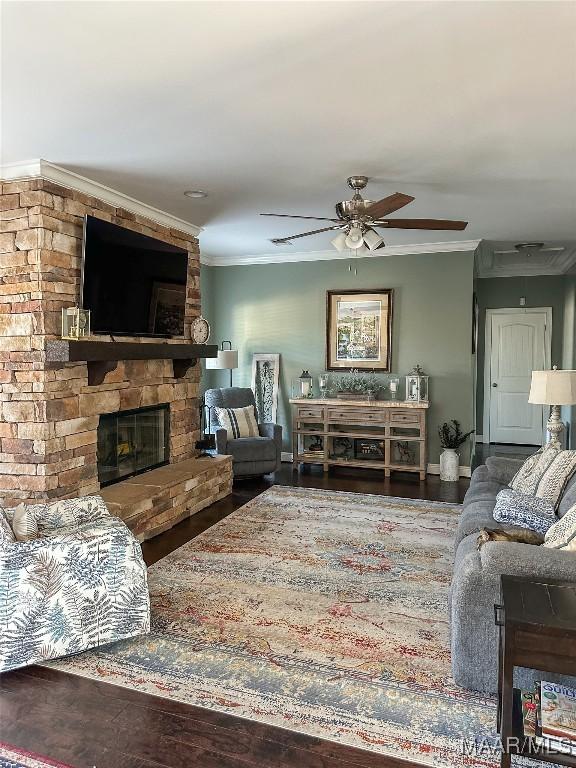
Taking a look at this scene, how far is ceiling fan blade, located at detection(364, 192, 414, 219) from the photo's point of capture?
325cm

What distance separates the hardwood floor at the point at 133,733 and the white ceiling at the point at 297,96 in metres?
2.64

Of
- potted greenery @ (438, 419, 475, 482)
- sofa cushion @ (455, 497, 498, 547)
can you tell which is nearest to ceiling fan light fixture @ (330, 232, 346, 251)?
sofa cushion @ (455, 497, 498, 547)

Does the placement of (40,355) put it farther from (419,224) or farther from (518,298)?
(518,298)

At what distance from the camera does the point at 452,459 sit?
6121 mm

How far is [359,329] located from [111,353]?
11.5ft

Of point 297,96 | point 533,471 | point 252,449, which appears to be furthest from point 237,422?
point 297,96

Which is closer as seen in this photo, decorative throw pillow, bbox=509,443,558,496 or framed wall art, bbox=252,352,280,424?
decorative throw pillow, bbox=509,443,558,496

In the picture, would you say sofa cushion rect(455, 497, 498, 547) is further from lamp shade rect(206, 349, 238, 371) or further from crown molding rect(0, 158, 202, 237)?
lamp shade rect(206, 349, 238, 371)

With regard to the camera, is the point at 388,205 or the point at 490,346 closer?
the point at 388,205

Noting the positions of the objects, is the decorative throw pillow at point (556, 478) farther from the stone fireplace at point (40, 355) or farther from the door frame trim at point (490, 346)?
the door frame trim at point (490, 346)

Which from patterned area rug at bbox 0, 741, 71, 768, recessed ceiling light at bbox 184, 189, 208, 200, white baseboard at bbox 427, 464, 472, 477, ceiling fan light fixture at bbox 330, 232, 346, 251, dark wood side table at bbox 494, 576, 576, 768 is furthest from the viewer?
white baseboard at bbox 427, 464, 472, 477

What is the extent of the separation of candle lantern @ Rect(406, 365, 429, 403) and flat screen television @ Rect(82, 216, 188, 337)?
2.73m

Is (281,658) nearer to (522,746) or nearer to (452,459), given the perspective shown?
(522,746)

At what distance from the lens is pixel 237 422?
6.17 meters
